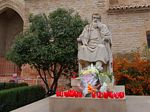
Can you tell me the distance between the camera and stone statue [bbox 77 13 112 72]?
254 inches

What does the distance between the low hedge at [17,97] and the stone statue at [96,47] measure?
288 cm

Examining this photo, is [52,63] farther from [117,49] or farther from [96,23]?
[117,49]

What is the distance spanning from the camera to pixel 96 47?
21.5 ft

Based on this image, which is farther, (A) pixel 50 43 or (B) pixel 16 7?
(B) pixel 16 7

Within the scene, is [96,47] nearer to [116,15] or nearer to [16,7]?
[116,15]

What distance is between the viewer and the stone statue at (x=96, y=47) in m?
6.46

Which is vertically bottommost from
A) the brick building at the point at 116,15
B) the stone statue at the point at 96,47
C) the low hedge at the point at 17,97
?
the low hedge at the point at 17,97

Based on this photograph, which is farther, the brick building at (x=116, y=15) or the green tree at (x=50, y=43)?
the brick building at (x=116, y=15)

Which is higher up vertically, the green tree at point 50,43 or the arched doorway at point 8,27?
the arched doorway at point 8,27

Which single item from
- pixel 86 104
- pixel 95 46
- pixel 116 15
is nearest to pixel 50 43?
pixel 95 46

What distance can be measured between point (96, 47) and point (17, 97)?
3.96 meters

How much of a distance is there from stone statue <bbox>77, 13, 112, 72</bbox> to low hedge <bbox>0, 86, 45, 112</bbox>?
288 cm

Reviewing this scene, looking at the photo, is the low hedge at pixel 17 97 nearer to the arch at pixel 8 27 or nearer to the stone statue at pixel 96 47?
the stone statue at pixel 96 47

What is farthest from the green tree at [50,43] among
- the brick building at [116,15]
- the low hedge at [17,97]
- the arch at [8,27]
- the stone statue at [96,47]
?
the arch at [8,27]
